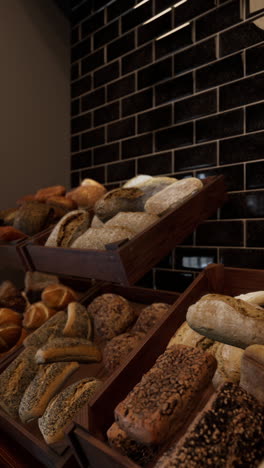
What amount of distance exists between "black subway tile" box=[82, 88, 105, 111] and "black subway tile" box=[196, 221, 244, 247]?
1150 mm

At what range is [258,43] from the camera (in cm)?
129

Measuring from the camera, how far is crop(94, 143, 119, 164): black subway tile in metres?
1.92

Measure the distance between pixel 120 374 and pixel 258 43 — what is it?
1.43 m

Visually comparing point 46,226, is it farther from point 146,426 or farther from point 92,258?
point 146,426

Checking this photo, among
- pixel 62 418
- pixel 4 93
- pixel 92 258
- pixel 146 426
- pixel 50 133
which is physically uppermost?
pixel 4 93

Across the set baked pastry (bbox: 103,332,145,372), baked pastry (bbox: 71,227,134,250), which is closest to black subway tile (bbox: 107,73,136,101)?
baked pastry (bbox: 71,227,134,250)

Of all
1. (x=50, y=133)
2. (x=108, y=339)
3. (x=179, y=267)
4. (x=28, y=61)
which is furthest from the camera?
(x=50, y=133)

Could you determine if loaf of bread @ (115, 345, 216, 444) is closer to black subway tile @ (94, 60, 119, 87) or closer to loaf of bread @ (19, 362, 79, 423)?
loaf of bread @ (19, 362, 79, 423)

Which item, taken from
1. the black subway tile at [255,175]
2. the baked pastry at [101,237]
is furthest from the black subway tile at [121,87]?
the baked pastry at [101,237]

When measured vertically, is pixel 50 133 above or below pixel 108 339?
above

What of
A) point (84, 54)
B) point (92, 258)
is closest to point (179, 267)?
point (92, 258)

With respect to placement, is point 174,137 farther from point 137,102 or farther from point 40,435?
point 40,435

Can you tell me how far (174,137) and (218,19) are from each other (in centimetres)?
57

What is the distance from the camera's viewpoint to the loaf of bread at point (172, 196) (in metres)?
1.04
